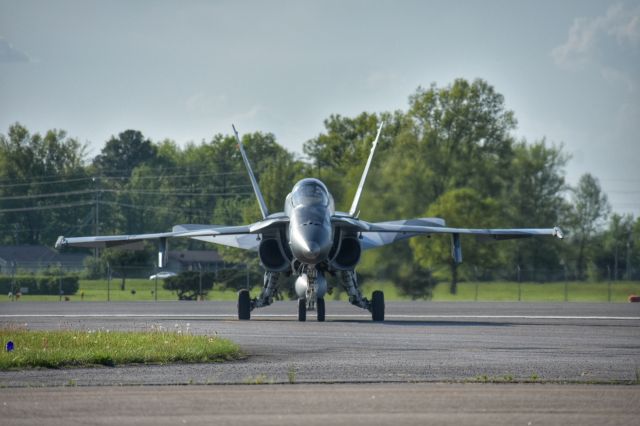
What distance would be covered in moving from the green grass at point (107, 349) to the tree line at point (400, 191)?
1390 inches

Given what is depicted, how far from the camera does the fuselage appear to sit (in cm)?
2808

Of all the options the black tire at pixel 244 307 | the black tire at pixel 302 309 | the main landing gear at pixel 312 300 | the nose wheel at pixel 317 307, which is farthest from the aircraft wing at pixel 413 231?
the black tire at pixel 244 307

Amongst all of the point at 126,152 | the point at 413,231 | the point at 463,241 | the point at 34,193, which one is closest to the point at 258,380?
the point at 413,231

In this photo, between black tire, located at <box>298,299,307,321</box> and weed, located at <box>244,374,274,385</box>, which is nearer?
weed, located at <box>244,374,274,385</box>

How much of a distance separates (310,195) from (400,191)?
37.0 m

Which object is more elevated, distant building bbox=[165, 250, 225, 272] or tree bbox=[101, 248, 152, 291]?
distant building bbox=[165, 250, 225, 272]

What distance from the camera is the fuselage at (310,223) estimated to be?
28.1 metres

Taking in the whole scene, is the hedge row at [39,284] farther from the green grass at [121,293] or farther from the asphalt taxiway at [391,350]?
the asphalt taxiway at [391,350]

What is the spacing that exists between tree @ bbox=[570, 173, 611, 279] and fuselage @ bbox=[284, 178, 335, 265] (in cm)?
5856

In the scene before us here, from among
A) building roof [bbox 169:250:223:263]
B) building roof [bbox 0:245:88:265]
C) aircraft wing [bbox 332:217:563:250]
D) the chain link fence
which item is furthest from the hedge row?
building roof [bbox 169:250:223:263]

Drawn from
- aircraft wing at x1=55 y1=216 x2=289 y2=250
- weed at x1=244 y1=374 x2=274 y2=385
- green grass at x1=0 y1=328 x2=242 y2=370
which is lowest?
weed at x1=244 y1=374 x2=274 y2=385

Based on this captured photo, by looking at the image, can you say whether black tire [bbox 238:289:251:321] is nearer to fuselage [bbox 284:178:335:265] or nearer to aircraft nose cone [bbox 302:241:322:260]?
fuselage [bbox 284:178:335:265]

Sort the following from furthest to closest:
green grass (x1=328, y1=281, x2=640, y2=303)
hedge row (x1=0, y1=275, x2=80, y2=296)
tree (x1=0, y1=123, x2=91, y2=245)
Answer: tree (x1=0, y1=123, x2=91, y2=245) → hedge row (x1=0, y1=275, x2=80, y2=296) → green grass (x1=328, y1=281, x2=640, y2=303)

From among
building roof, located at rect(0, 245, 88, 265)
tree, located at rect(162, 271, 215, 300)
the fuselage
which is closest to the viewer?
the fuselage
